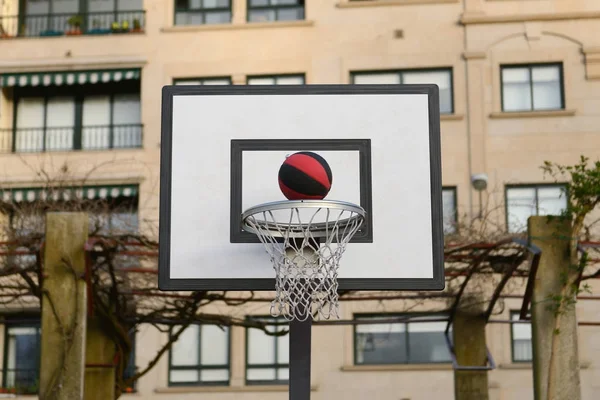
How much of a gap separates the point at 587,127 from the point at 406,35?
16.1 feet

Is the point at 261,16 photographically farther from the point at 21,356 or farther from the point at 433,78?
the point at 21,356

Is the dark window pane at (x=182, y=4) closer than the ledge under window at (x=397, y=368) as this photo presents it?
No

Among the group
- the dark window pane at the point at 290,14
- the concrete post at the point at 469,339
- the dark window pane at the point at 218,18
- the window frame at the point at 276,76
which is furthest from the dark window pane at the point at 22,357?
the concrete post at the point at 469,339

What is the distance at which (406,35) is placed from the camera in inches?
1085

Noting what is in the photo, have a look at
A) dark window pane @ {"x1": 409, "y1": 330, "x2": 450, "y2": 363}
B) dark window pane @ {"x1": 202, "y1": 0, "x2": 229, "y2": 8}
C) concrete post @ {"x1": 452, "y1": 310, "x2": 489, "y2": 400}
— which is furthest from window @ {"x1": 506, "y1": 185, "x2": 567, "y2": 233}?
concrete post @ {"x1": 452, "y1": 310, "x2": 489, "y2": 400}

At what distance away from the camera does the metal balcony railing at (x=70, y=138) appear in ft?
92.8

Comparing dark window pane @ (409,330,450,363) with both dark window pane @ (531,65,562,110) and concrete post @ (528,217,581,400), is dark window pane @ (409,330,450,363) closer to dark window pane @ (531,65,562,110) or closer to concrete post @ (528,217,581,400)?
dark window pane @ (531,65,562,110)

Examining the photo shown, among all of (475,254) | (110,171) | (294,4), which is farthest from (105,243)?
(294,4)

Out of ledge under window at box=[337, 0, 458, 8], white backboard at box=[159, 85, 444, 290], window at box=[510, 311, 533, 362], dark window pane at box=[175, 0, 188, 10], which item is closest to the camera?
white backboard at box=[159, 85, 444, 290]

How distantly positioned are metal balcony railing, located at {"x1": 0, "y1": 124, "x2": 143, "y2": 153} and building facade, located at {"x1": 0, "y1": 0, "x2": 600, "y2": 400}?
0.04 metres

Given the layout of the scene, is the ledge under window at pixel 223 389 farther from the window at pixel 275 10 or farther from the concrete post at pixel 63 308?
the concrete post at pixel 63 308

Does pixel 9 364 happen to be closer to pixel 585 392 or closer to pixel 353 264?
pixel 585 392

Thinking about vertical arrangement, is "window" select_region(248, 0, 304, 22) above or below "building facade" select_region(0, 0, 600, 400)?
above

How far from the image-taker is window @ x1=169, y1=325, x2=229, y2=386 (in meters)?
26.8
